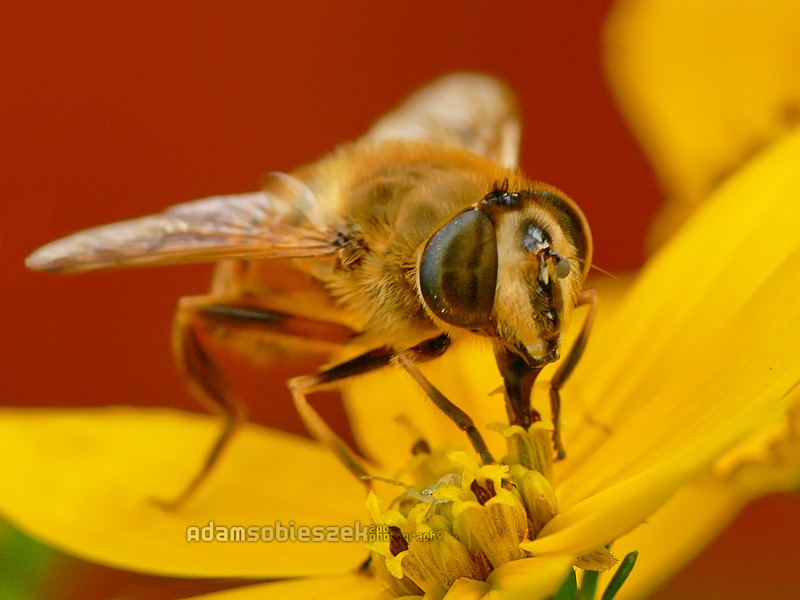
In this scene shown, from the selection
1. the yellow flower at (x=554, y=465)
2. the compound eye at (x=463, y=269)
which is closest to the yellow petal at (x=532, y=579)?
the yellow flower at (x=554, y=465)

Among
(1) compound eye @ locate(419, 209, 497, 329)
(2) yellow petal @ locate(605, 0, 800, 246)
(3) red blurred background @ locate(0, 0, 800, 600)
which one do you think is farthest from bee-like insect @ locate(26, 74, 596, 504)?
(3) red blurred background @ locate(0, 0, 800, 600)

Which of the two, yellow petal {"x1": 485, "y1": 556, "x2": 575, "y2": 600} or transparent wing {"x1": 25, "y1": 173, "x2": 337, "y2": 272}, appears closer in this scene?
yellow petal {"x1": 485, "y1": 556, "x2": 575, "y2": 600}

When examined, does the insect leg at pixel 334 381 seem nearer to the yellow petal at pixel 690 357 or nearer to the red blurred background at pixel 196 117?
the yellow petal at pixel 690 357

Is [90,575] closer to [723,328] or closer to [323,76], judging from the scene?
[723,328]

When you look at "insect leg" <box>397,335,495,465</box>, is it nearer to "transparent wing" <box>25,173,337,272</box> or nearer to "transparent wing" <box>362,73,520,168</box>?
"transparent wing" <box>25,173,337,272</box>

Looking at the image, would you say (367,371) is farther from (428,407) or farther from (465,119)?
(465,119)

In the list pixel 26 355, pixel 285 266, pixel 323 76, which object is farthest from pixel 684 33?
pixel 26 355
